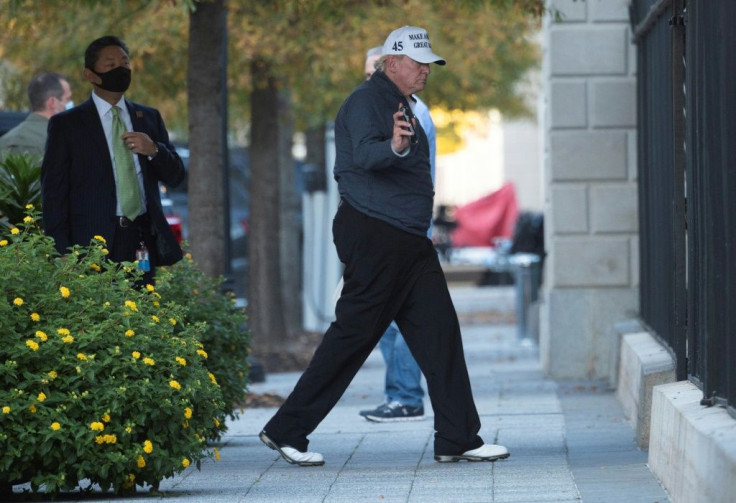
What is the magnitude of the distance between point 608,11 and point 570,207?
1412mm

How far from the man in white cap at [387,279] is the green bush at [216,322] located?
73 cm

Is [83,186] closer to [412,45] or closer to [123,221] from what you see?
[123,221]

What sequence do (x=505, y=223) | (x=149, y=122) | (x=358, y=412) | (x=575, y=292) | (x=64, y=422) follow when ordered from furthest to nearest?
(x=505, y=223), (x=575, y=292), (x=358, y=412), (x=149, y=122), (x=64, y=422)

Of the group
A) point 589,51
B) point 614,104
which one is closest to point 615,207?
point 614,104

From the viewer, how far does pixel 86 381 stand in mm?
5918

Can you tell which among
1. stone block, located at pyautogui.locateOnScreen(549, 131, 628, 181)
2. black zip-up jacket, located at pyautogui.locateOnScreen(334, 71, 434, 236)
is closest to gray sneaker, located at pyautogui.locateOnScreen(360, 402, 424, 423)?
black zip-up jacket, located at pyautogui.locateOnScreen(334, 71, 434, 236)

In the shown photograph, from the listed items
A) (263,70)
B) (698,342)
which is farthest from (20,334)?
(263,70)

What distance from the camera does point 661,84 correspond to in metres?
8.66

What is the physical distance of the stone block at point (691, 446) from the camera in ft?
16.3

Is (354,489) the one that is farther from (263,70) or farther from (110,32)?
(263,70)

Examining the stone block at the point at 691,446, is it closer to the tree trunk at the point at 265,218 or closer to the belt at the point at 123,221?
the belt at the point at 123,221

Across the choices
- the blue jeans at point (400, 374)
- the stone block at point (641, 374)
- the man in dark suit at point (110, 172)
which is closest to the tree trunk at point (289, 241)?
the stone block at point (641, 374)

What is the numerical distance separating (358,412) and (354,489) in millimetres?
3582

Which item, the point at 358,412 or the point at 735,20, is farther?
the point at 358,412
